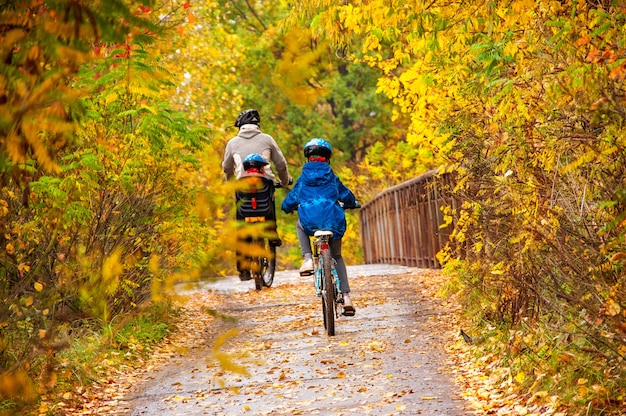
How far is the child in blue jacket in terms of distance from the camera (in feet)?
31.4

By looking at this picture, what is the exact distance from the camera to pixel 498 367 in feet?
24.2

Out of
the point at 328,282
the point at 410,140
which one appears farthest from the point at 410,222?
Result: the point at 328,282

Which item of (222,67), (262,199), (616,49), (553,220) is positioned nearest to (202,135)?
(262,199)

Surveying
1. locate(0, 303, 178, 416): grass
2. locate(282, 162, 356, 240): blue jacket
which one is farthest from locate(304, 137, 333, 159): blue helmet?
locate(0, 303, 178, 416): grass

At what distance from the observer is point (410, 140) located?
1068cm

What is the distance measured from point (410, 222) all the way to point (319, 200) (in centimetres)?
975

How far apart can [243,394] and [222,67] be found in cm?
1826

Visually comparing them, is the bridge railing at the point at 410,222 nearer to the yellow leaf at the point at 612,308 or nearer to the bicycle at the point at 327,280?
the bicycle at the point at 327,280

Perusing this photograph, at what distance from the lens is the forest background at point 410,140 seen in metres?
3.42

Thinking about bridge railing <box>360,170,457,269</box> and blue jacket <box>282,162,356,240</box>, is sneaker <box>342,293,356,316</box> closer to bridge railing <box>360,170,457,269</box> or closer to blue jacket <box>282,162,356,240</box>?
blue jacket <box>282,162,356,240</box>

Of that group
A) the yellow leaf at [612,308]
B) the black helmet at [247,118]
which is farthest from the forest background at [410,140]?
the black helmet at [247,118]

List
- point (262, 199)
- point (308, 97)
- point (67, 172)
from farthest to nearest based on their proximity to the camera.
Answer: point (262, 199), point (67, 172), point (308, 97)

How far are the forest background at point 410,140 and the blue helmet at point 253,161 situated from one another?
4.34ft

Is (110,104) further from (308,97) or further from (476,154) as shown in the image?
(308,97)
